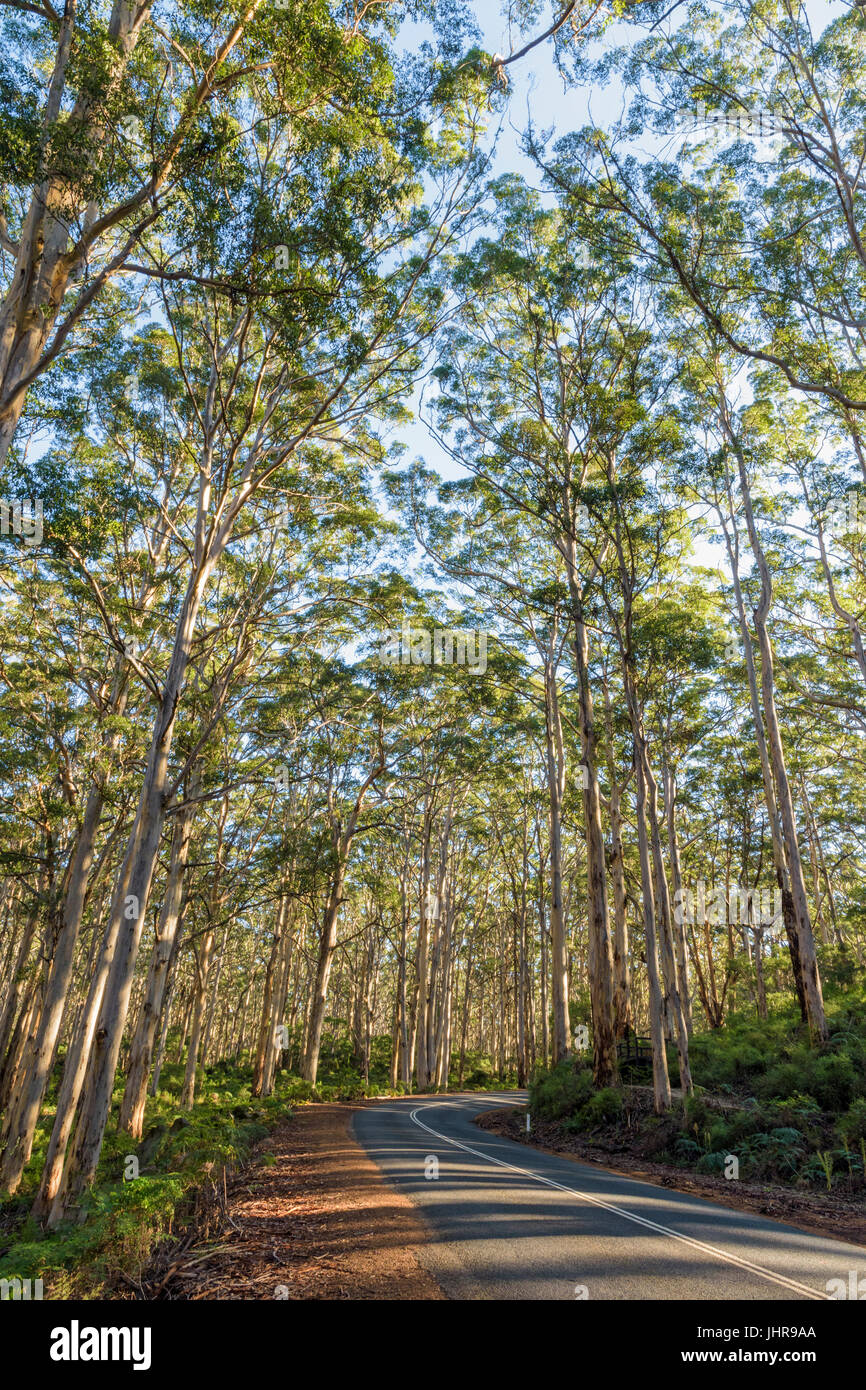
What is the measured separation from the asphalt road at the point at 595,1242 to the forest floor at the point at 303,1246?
0.90 ft

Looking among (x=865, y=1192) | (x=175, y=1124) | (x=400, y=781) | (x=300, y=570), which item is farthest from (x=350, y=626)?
(x=865, y=1192)

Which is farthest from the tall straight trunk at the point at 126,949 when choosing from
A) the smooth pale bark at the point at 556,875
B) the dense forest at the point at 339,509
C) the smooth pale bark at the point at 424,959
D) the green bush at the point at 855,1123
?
the smooth pale bark at the point at 424,959

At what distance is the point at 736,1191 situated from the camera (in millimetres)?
8727

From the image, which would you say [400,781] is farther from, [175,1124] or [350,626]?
[175,1124]

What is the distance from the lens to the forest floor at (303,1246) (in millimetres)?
4453

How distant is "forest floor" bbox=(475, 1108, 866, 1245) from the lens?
7210 millimetres

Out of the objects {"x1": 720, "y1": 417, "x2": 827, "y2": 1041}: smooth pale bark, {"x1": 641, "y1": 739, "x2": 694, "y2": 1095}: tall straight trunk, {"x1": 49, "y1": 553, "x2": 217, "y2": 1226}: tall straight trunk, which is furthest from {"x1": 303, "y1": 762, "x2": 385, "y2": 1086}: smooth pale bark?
{"x1": 720, "y1": 417, "x2": 827, "y2": 1041}: smooth pale bark

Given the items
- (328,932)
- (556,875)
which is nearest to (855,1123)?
(556,875)

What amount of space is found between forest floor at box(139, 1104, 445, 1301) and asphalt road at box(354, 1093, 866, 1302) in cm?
27

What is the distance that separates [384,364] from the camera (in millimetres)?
12086

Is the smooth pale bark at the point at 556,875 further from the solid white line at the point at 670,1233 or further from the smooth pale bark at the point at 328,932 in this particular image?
the solid white line at the point at 670,1233

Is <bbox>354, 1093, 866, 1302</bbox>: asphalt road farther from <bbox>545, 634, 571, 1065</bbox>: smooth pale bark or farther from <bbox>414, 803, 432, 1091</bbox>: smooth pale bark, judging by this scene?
<bbox>414, 803, 432, 1091</bbox>: smooth pale bark

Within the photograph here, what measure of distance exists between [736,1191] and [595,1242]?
4470mm

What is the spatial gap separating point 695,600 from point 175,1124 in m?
18.8
